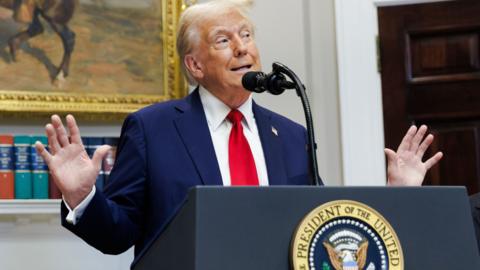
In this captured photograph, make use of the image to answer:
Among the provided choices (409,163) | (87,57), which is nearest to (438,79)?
(87,57)

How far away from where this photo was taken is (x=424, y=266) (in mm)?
1437

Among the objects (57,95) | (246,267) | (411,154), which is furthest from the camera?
(57,95)

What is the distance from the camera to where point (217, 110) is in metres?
2.50

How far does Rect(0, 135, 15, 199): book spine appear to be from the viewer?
140 inches

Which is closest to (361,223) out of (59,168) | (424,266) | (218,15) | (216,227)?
(424,266)

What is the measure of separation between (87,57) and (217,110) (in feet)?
4.90

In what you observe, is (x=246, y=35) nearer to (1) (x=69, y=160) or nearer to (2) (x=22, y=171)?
(1) (x=69, y=160)

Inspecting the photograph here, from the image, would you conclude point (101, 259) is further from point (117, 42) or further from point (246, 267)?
point (246, 267)

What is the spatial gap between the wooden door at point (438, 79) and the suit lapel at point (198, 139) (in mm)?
1720

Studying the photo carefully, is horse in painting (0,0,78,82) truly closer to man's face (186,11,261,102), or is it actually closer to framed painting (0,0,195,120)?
framed painting (0,0,195,120)

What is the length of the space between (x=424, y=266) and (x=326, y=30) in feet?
9.03

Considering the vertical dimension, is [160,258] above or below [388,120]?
below

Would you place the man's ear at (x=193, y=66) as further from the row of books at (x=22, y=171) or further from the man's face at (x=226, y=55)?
the row of books at (x=22, y=171)

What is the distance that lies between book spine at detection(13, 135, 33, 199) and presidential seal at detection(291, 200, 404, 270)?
2.44m
